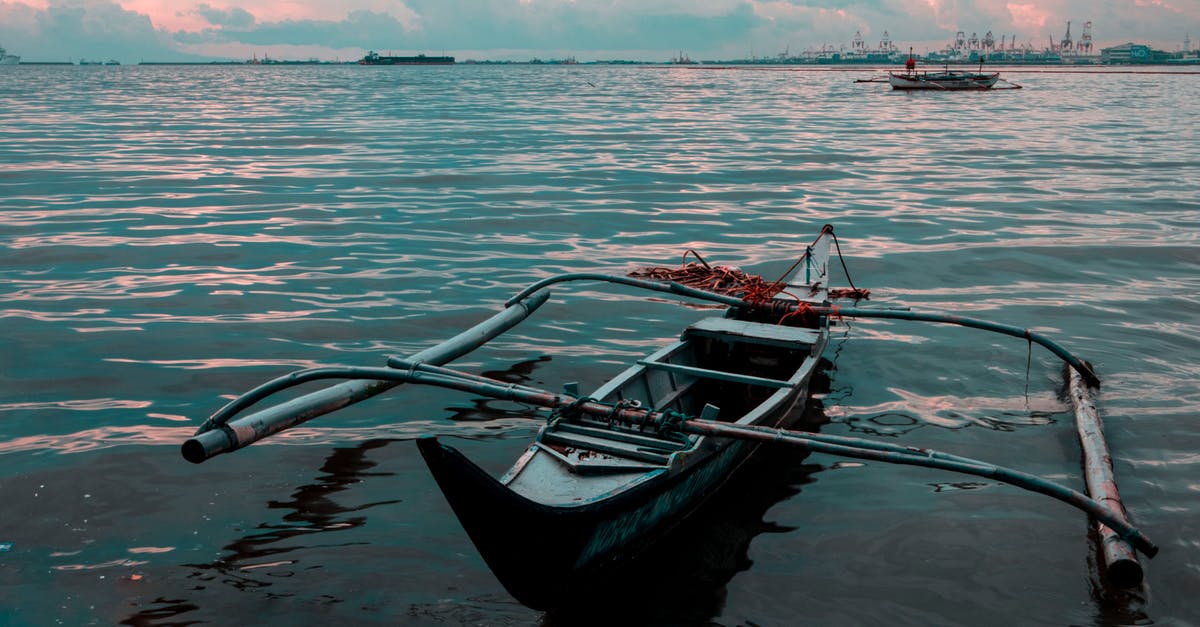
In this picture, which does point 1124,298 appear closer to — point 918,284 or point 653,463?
point 918,284

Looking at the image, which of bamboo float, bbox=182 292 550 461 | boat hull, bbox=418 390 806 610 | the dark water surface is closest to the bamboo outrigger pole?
the dark water surface

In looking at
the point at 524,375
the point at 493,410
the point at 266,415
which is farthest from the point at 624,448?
the point at 524,375

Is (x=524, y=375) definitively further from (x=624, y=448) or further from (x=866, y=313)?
(x=624, y=448)

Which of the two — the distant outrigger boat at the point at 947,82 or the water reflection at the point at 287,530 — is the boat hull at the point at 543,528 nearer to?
the water reflection at the point at 287,530

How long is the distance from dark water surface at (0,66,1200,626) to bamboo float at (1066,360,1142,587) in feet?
0.67

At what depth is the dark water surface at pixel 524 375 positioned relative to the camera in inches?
226

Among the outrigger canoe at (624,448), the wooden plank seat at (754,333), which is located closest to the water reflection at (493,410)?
the outrigger canoe at (624,448)

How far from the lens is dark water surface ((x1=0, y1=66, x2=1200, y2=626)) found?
18.8 ft

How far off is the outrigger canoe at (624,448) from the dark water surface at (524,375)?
26cm

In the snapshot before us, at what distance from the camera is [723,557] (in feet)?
19.9

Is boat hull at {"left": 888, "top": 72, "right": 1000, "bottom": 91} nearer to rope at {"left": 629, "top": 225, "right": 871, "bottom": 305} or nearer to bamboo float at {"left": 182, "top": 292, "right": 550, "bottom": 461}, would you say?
rope at {"left": 629, "top": 225, "right": 871, "bottom": 305}

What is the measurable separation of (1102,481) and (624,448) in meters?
3.31

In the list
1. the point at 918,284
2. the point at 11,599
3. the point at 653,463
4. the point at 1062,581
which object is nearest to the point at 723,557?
the point at 653,463

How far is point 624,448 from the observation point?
5945 millimetres
